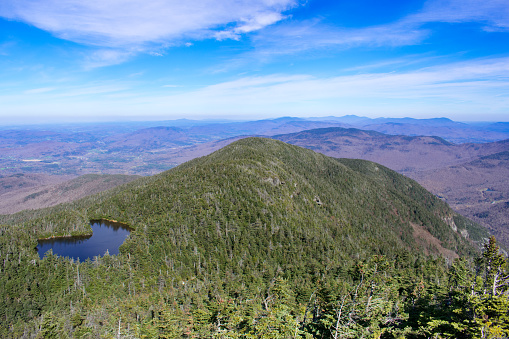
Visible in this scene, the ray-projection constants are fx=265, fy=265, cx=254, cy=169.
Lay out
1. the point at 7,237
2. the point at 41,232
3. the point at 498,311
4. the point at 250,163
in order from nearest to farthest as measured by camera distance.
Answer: the point at 498,311 → the point at 7,237 → the point at 41,232 → the point at 250,163

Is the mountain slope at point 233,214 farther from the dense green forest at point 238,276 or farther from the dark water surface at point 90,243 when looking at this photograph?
the dark water surface at point 90,243

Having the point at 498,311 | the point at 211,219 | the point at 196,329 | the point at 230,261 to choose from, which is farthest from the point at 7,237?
the point at 498,311

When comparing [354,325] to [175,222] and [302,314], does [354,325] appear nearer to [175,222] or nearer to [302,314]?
[302,314]

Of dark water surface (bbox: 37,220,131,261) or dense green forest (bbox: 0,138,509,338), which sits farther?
dark water surface (bbox: 37,220,131,261)

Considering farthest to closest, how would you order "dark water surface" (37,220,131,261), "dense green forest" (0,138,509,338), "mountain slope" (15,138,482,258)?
"mountain slope" (15,138,482,258) → "dark water surface" (37,220,131,261) → "dense green forest" (0,138,509,338)

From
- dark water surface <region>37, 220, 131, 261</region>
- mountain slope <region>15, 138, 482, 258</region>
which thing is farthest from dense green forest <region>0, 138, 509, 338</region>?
dark water surface <region>37, 220, 131, 261</region>

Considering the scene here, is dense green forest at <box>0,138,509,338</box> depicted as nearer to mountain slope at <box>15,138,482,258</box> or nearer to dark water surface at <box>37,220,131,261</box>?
mountain slope at <box>15,138,482,258</box>

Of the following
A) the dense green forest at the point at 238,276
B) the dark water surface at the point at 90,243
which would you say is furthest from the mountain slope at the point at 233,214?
the dark water surface at the point at 90,243
